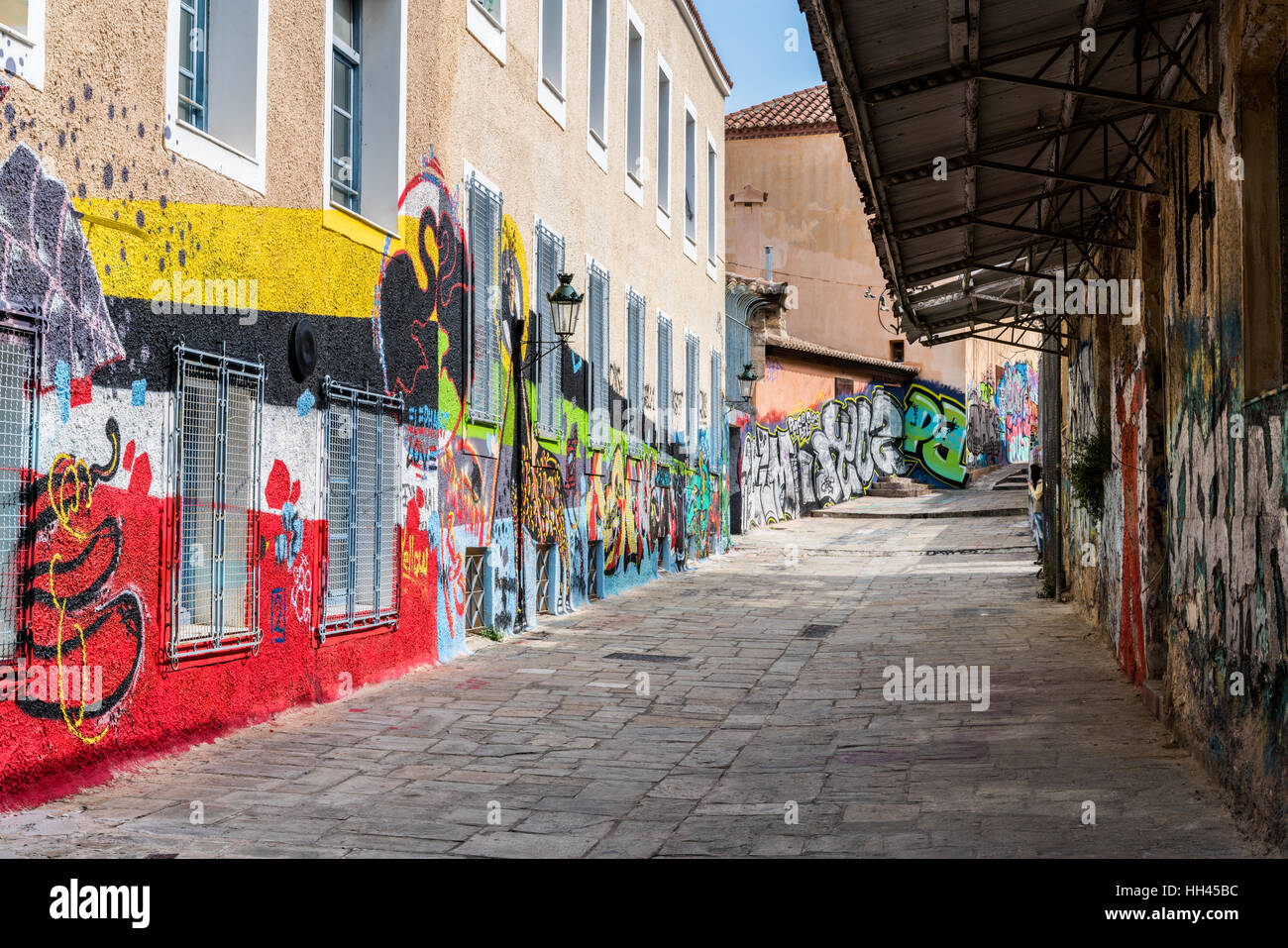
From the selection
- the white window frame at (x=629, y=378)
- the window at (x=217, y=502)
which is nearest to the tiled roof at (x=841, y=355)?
the white window frame at (x=629, y=378)

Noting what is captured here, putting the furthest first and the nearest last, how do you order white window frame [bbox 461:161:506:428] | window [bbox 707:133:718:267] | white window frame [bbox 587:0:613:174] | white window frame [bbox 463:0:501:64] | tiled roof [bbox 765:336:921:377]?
tiled roof [bbox 765:336:921:377]
window [bbox 707:133:718:267]
white window frame [bbox 587:0:613:174]
white window frame [bbox 461:161:506:428]
white window frame [bbox 463:0:501:64]

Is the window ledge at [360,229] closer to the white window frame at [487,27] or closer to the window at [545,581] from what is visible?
the white window frame at [487,27]

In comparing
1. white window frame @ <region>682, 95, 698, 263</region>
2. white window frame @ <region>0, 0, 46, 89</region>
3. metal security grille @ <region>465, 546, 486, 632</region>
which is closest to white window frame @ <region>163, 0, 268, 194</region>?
white window frame @ <region>0, 0, 46, 89</region>

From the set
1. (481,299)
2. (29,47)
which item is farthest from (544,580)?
(29,47)

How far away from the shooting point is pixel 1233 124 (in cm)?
610

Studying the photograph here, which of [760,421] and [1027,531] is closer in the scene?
[1027,531]

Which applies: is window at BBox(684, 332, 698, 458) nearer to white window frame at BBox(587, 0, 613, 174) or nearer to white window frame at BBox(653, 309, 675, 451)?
white window frame at BBox(653, 309, 675, 451)

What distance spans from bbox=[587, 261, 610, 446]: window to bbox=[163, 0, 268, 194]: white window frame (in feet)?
25.5

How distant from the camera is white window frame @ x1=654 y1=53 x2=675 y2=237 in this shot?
1998 cm

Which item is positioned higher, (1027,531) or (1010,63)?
(1010,63)

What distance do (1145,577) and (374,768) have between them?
535 centimetres

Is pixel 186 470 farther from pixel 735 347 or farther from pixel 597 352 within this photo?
pixel 735 347

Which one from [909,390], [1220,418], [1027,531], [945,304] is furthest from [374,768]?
[909,390]

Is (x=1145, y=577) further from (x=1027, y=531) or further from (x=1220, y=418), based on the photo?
(x=1027, y=531)
